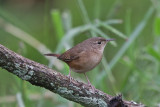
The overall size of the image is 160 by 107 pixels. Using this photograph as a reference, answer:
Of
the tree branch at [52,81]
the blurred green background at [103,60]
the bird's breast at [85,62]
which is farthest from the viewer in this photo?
the blurred green background at [103,60]

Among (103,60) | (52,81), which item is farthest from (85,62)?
(103,60)

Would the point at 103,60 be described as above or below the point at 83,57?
above

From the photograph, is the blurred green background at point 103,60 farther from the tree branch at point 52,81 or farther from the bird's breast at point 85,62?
the tree branch at point 52,81

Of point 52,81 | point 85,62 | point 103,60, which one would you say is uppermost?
point 103,60

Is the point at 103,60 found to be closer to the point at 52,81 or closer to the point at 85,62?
the point at 85,62

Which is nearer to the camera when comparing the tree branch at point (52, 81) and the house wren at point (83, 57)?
the tree branch at point (52, 81)

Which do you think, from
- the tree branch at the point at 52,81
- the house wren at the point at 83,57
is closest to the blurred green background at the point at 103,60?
the house wren at the point at 83,57

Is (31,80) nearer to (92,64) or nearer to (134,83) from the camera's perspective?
(92,64)

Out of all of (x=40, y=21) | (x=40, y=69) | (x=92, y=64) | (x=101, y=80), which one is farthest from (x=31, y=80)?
(x=40, y=21)

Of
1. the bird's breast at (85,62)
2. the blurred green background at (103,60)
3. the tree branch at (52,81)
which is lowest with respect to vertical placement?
the tree branch at (52,81)
